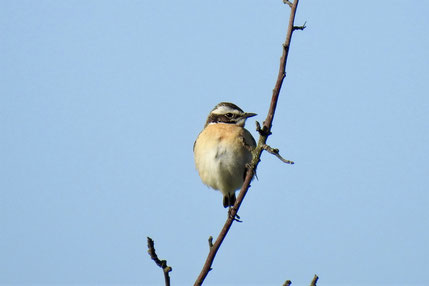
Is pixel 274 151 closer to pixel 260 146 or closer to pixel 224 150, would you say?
pixel 260 146

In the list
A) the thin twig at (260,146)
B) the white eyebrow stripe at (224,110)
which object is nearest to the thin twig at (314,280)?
the thin twig at (260,146)

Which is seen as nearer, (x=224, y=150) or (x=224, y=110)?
(x=224, y=150)

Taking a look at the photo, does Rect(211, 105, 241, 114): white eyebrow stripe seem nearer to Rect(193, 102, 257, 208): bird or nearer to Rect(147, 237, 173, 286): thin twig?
Rect(193, 102, 257, 208): bird

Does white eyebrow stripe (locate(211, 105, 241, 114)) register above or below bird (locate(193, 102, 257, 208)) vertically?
above

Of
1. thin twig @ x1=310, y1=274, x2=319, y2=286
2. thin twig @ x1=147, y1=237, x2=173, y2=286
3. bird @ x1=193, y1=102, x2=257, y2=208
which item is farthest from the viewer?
bird @ x1=193, y1=102, x2=257, y2=208

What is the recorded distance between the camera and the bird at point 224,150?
9.72 metres

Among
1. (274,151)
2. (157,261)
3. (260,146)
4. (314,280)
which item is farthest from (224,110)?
(314,280)

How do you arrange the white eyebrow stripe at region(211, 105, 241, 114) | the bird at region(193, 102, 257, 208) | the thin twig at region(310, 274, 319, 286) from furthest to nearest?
the white eyebrow stripe at region(211, 105, 241, 114), the bird at region(193, 102, 257, 208), the thin twig at region(310, 274, 319, 286)

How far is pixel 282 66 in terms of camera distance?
5027 mm

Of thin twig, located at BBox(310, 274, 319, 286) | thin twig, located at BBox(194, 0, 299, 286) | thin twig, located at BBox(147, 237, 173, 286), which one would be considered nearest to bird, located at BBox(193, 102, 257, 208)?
thin twig, located at BBox(194, 0, 299, 286)

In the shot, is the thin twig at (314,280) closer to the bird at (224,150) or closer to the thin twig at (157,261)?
the thin twig at (157,261)

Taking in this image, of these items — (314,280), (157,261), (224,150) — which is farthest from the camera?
(224,150)

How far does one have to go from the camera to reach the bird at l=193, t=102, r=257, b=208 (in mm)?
9719

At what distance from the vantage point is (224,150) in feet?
32.2
